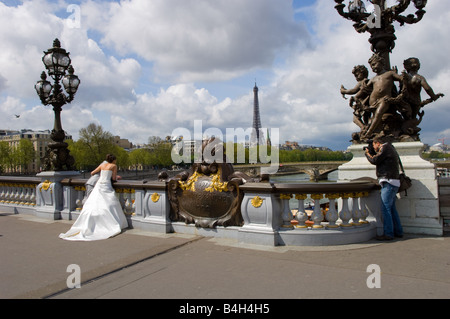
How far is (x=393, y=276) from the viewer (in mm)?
4148

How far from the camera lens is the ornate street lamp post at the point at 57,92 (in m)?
9.62

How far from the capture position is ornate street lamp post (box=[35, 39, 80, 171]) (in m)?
9.62

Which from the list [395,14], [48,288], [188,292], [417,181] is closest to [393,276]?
[188,292]

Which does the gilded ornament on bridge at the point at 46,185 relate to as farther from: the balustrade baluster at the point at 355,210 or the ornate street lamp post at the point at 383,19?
the ornate street lamp post at the point at 383,19

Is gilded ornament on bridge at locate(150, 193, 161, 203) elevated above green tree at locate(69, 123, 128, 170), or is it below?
below

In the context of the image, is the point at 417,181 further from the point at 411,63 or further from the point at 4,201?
the point at 4,201

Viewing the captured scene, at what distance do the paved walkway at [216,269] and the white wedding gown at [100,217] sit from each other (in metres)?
0.36

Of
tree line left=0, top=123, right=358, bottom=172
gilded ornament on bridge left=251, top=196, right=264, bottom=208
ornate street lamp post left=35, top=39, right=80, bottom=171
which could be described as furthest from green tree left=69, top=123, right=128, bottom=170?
gilded ornament on bridge left=251, top=196, right=264, bottom=208

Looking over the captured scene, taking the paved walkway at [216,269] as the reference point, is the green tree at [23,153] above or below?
above

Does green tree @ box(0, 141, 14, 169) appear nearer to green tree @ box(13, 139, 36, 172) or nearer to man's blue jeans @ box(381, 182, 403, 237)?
green tree @ box(13, 139, 36, 172)

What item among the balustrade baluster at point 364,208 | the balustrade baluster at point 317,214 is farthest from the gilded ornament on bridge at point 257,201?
the balustrade baluster at point 364,208

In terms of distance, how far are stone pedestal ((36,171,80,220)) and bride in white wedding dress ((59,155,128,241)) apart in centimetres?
204

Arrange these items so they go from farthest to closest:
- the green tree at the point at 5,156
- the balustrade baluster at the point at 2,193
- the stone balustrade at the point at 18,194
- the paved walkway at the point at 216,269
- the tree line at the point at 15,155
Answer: the tree line at the point at 15,155 → the green tree at the point at 5,156 → the balustrade baluster at the point at 2,193 → the stone balustrade at the point at 18,194 → the paved walkway at the point at 216,269

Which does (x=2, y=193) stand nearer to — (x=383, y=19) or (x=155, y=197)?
(x=155, y=197)
